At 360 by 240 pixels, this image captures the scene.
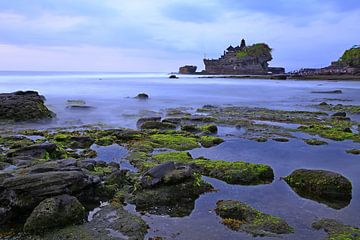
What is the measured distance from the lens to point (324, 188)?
1205 centimetres

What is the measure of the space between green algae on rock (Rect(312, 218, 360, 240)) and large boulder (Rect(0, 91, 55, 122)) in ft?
86.5

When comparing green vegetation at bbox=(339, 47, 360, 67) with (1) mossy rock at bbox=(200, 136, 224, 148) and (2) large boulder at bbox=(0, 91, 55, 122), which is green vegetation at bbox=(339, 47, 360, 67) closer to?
(2) large boulder at bbox=(0, 91, 55, 122)

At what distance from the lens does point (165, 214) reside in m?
10.2

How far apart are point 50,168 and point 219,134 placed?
1396 cm

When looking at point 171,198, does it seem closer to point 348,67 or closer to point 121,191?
point 121,191

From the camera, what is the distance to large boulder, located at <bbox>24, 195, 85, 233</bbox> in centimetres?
891

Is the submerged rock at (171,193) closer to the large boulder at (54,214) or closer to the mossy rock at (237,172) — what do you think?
the mossy rock at (237,172)

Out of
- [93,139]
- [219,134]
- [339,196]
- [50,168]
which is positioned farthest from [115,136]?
[339,196]

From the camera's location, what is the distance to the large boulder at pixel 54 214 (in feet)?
29.2

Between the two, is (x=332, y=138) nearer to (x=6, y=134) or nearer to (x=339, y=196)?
(x=339, y=196)

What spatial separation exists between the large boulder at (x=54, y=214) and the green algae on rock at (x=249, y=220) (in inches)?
157

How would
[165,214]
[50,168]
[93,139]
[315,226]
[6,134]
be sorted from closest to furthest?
[315,226]
[165,214]
[50,168]
[93,139]
[6,134]

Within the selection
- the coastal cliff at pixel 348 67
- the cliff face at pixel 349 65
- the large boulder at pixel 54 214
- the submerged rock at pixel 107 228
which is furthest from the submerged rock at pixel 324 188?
the cliff face at pixel 349 65

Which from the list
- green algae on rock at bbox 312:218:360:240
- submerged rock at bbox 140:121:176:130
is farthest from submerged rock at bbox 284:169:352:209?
submerged rock at bbox 140:121:176:130
